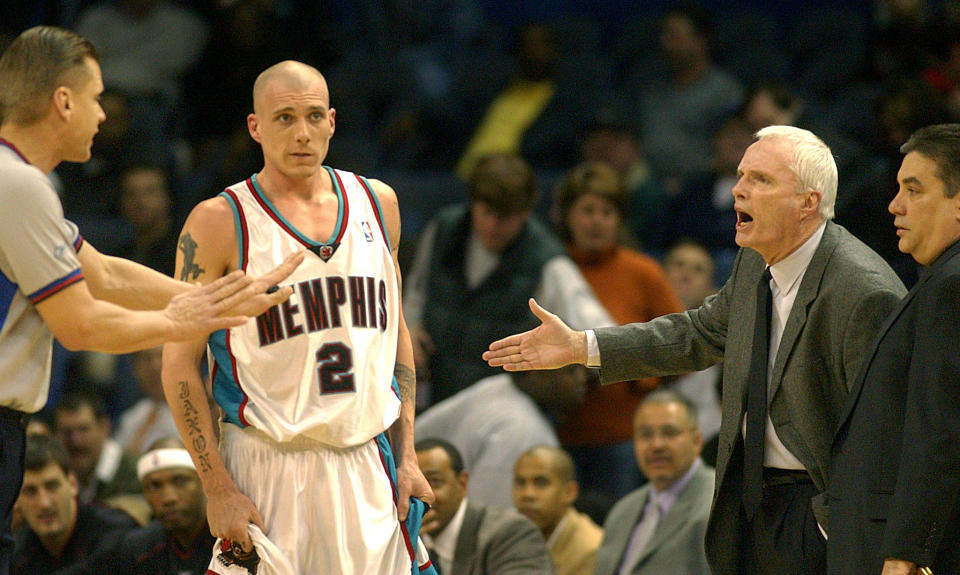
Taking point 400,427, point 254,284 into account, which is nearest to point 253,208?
point 254,284

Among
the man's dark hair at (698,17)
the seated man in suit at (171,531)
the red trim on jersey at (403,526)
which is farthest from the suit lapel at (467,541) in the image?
the man's dark hair at (698,17)

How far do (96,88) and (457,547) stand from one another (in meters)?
2.91

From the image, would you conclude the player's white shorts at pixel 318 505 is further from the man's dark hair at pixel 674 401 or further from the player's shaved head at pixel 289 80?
the man's dark hair at pixel 674 401

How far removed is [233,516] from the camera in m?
4.12

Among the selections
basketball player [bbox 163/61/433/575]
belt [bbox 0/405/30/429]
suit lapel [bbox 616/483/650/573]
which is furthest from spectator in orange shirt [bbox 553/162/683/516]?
belt [bbox 0/405/30/429]

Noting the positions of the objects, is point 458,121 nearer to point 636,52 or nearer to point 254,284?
point 636,52

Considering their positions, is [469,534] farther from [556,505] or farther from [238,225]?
[238,225]

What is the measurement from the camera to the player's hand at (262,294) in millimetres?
3809

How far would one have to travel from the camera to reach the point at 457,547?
6105 millimetres

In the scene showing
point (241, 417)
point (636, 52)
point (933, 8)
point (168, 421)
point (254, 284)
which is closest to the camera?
point (254, 284)

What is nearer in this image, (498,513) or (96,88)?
(96,88)

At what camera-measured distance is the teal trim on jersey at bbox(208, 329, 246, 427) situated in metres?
4.25

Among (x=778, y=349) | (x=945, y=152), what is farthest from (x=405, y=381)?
(x=945, y=152)

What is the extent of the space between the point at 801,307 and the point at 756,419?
15.1 inches
